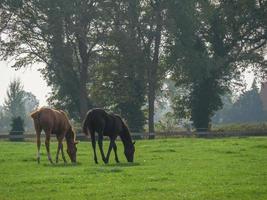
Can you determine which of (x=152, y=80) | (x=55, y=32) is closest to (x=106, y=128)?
(x=55, y=32)

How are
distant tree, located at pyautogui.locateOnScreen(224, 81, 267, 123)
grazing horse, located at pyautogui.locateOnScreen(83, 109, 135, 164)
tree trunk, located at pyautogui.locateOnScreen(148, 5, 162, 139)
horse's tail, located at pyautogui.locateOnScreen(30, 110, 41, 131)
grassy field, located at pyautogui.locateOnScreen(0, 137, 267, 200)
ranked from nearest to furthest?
grassy field, located at pyautogui.locateOnScreen(0, 137, 267, 200) → grazing horse, located at pyautogui.locateOnScreen(83, 109, 135, 164) → horse's tail, located at pyautogui.locateOnScreen(30, 110, 41, 131) → tree trunk, located at pyautogui.locateOnScreen(148, 5, 162, 139) → distant tree, located at pyautogui.locateOnScreen(224, 81, 267, 123)

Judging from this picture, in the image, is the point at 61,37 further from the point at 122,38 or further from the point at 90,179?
the point at 90,179

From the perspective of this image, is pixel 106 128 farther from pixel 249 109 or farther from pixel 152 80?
pixel 249 109

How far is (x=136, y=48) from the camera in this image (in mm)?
50438

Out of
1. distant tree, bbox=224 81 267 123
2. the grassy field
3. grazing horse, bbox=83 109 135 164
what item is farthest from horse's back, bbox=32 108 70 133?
distant tree, bbox=224 81 267 123

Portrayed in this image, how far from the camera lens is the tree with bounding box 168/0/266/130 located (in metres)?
51.8

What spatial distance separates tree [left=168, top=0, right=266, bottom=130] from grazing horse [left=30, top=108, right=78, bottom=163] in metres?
30.0

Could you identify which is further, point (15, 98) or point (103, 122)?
point (15, 98)

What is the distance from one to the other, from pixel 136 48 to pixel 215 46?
8.39m

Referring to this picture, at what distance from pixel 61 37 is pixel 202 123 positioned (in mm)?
15170

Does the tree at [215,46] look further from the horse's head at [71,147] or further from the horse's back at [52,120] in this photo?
the horse's back at [52,120]

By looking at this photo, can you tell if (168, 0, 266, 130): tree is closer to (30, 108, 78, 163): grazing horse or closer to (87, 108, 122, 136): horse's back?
(30, 108, 78, 163): grazing horse

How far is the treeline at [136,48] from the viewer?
157ft

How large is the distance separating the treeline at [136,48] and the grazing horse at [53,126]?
2505cm
